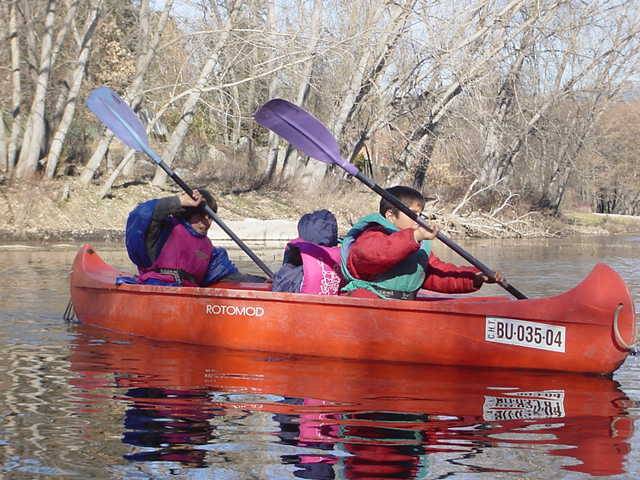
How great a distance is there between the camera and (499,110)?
2695 cm

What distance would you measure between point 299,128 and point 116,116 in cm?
253

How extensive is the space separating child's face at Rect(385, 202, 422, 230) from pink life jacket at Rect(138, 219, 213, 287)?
6.01 feet

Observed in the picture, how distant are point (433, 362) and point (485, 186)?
21873 millimetres

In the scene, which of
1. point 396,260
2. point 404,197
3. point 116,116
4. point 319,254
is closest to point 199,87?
point 116,116

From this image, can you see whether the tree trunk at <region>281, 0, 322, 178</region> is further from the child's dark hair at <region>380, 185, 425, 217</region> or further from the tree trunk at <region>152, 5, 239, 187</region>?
the child's dark hair at <region>380, 185, 425, 217</region>

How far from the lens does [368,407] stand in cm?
582

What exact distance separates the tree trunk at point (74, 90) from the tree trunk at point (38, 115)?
0.31m

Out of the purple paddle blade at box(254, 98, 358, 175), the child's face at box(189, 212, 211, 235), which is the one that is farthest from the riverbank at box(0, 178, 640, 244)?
the purple paddle blade at box(254, 98, 358, 175)

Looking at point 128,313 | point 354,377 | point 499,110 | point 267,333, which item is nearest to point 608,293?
point 354,377

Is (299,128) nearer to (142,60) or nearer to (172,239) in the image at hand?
(172,239)

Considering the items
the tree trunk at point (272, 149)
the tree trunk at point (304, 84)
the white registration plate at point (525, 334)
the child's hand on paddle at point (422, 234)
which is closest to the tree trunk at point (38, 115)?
the tree trunk at point (304, 84)

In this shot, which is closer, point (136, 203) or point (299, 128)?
point (299, 128)

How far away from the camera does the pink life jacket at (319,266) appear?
775 cm

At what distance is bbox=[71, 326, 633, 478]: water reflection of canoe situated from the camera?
4.73 meters
